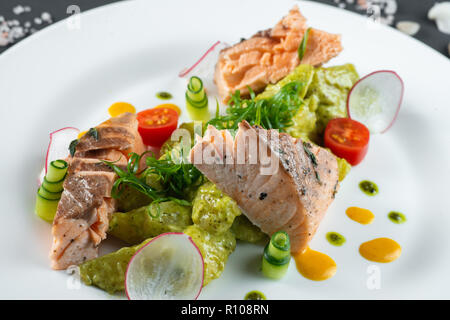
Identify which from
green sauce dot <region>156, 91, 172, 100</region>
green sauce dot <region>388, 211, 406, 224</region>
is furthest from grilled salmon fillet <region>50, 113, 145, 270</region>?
green sauce dot <region>388, 211, 406, 224</region>

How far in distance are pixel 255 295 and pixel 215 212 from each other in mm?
749

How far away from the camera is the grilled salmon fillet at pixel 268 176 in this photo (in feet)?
12.6

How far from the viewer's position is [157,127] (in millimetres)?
5090

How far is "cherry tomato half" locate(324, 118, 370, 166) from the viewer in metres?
5.06

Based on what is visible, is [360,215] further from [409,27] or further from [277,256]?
[409,27]

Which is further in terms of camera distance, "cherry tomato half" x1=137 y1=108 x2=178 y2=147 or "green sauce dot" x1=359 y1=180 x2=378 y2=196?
"cherry tomato half" x1=137 y1=108 x2=178 y2=147

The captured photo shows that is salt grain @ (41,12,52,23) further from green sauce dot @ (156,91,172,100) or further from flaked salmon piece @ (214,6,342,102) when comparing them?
flaked salmon piece @ (214,6,342,102)

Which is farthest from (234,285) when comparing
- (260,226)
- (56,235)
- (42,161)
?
(42,161)

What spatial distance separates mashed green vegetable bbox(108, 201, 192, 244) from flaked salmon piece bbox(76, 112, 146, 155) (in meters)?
0.64

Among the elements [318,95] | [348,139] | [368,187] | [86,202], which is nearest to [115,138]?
[86,202]

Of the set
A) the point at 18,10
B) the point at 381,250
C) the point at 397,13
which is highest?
the point at 18,10

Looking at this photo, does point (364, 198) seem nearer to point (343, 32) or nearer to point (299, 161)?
point (299, 161)

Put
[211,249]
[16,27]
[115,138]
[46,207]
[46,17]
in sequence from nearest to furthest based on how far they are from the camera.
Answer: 1. [211,249]
2. [46,207]
3. [115,138]
4. [16,27]
5. [46,17]

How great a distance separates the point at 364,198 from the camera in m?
4.86
